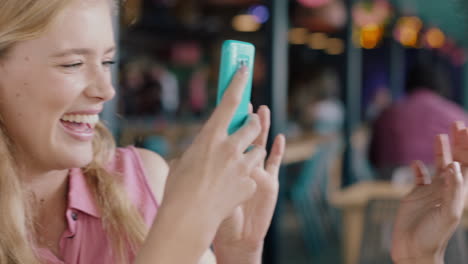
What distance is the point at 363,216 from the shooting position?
3.44 metres

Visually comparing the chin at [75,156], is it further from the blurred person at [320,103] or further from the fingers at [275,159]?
the blurred person at [320,103]

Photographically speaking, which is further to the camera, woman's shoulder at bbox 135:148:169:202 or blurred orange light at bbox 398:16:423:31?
blurred orange light at bbox 398:16:423:31

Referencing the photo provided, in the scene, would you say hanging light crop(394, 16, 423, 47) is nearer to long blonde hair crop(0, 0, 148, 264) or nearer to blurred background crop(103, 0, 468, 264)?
blurred background crop(103, 0, 468, 264)

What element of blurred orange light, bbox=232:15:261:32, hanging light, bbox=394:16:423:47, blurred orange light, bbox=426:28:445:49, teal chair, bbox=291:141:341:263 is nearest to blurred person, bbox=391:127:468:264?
teal chair, bbox=291:141:341:263

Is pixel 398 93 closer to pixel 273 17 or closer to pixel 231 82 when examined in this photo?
pixel 273 17

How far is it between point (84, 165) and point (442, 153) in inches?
28.4

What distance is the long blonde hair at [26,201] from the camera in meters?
1.00

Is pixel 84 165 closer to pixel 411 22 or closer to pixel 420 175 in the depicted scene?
pixel 420 175

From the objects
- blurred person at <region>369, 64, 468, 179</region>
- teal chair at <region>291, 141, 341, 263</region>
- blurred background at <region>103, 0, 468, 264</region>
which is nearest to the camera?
blurred background at <region>103, 0, 468, 264</region>

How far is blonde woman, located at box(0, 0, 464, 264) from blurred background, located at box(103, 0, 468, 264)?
1.18 feet

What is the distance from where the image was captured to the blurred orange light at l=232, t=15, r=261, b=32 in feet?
30.1

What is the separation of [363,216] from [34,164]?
2655 mm

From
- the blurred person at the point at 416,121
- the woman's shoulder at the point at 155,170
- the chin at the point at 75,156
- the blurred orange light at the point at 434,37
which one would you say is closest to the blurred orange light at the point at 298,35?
the blurred orange light at the point at 434,37

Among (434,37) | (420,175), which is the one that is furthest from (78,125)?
(434,37)
